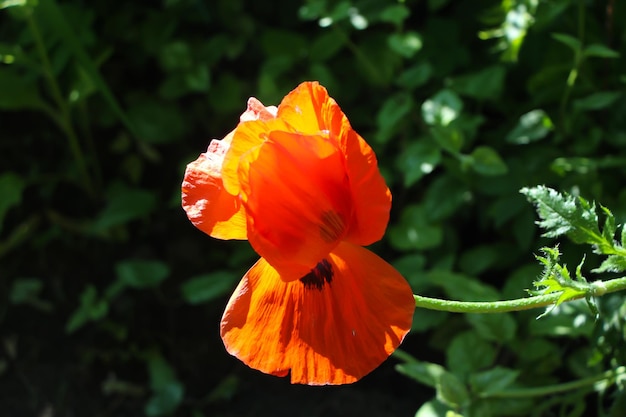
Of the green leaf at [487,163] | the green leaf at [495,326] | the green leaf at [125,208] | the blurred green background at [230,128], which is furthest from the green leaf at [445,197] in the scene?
the green leaf at [125,208]

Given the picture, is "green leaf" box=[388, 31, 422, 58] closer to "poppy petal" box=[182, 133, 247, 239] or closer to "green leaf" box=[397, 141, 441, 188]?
"green leaf" box=[397, 141, 441, 188]

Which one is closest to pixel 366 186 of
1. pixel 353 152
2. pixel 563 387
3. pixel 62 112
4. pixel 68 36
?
pixel 353 152

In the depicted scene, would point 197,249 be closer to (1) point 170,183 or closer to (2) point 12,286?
(1) point 170,183

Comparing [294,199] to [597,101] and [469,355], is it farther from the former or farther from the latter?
[597,101]

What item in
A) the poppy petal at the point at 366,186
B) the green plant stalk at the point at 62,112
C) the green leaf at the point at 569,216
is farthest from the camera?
the green plant stalk at the point at 62,112

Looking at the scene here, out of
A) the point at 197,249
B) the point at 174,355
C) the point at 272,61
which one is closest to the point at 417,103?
the point at 272,61

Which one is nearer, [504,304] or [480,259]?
[504,304]

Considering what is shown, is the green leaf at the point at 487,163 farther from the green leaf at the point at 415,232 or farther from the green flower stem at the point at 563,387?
the green flower stem at the point at 563,387
